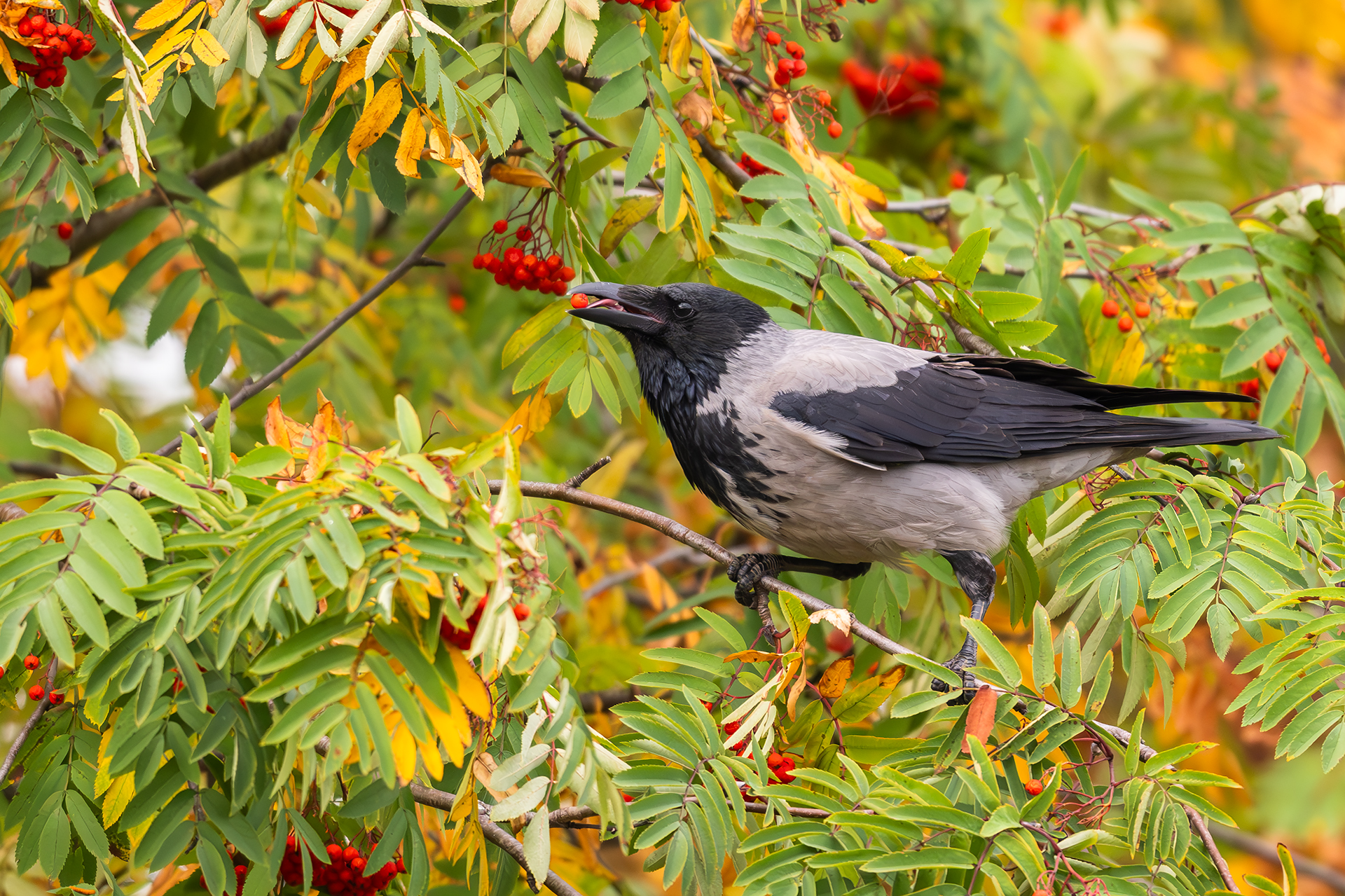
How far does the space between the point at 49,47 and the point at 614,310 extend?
6.21ft

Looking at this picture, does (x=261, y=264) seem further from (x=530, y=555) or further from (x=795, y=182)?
(x=530, y=555)

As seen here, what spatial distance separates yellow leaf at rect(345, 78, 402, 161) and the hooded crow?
0.92 m

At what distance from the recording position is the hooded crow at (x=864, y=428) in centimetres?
391

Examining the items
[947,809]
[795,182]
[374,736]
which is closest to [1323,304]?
[795,182]

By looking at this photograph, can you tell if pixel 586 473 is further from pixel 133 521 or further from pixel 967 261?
pixel 967 261

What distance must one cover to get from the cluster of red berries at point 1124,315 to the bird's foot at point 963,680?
5.13ft

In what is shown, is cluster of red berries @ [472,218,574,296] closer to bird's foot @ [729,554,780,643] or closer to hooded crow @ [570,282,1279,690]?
hooded crow @ [570,282,1279,690]

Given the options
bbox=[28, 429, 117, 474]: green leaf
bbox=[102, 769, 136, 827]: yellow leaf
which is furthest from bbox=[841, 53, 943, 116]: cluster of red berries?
bbox=[102, 769, 136, 827]: yellow leaf

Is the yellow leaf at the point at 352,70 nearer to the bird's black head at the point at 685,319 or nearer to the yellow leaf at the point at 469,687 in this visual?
the bird's black head at the point at 685,319

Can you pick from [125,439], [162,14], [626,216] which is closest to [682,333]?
[626,216]

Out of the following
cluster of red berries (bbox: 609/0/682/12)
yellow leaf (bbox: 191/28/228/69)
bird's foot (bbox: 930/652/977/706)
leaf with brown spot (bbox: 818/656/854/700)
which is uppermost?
yellow leaf (bbox: 191/28/228/69)

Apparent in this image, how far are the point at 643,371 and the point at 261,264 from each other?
2.53m

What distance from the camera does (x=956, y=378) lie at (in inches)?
165

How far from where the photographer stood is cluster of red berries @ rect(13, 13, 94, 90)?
298 cm
